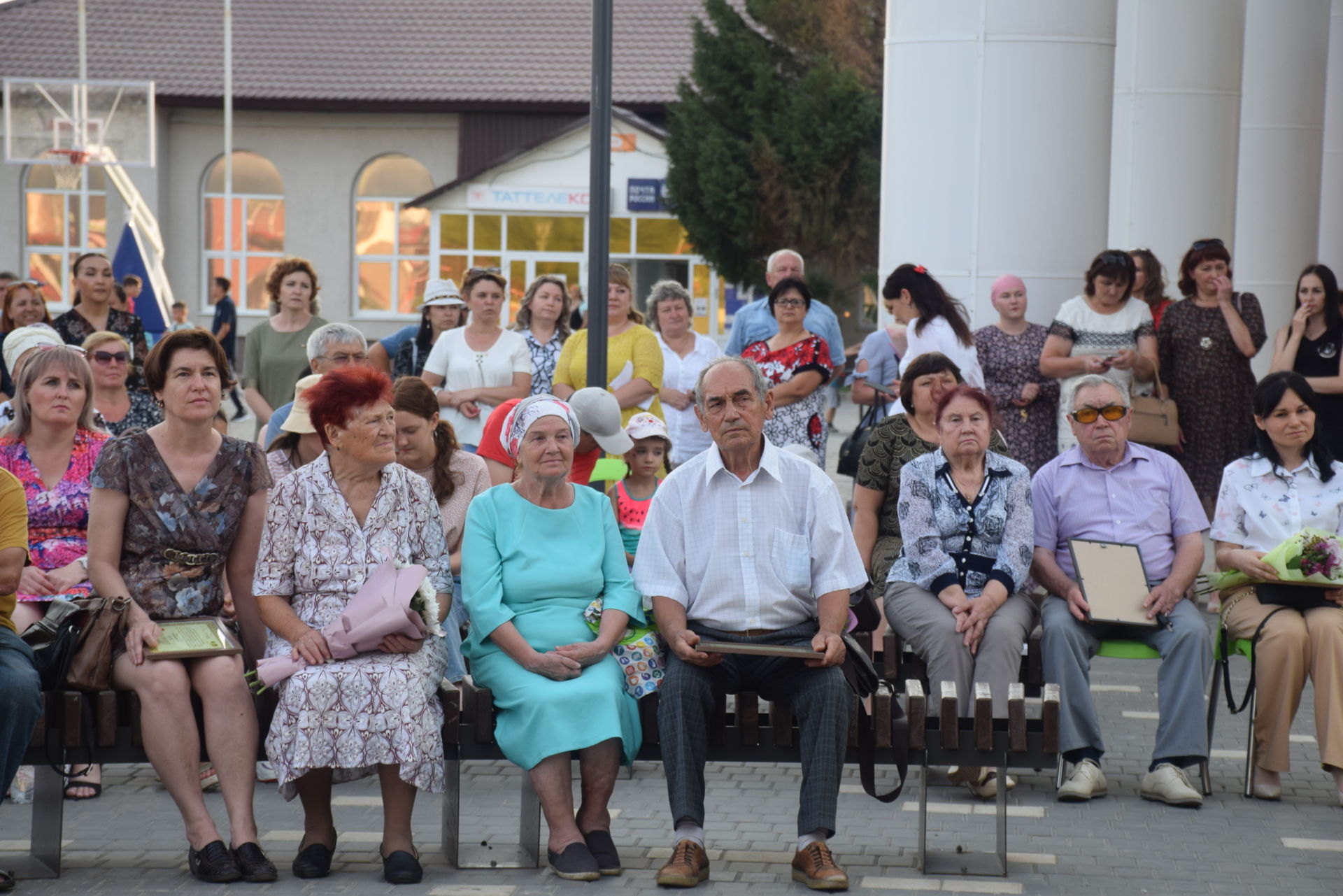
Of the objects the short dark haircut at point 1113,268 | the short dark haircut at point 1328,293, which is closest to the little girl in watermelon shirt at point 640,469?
the short dark haircut at point 1113,268

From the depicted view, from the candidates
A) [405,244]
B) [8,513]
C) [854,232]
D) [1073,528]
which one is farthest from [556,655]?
[405,244]

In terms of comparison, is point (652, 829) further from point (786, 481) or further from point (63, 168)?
point (63, 168)

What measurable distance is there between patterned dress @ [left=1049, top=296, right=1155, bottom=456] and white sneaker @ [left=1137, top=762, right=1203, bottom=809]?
317 cm

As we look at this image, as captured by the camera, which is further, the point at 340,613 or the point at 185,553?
the point at 185,553

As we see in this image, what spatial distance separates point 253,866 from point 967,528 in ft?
9.27

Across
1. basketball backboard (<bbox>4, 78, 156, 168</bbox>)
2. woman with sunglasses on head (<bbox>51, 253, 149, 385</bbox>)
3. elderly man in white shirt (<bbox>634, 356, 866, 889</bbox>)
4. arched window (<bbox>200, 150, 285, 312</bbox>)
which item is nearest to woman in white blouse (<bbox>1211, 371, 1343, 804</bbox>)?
elderly man in white shirt (<bbox>634, 356, 866, 889</bbox>)

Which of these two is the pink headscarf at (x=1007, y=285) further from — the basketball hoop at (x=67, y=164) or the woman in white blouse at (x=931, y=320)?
the basketball hoop at (x=67, y=164)

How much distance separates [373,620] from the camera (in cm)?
503

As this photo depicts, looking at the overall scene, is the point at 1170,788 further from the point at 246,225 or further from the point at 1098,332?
the point at 246,225

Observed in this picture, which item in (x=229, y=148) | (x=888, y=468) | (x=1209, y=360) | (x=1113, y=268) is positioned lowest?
(x=888, y=468)

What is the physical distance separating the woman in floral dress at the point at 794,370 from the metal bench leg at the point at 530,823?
3.76 metres

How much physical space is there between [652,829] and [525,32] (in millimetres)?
33467

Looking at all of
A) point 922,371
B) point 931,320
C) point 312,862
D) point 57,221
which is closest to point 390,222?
point 57,221

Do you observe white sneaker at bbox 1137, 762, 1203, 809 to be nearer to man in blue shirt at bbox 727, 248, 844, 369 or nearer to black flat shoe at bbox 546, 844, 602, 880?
black flat shoe at bbox 546, 844, 602, 880
